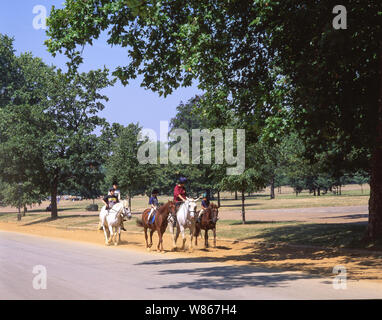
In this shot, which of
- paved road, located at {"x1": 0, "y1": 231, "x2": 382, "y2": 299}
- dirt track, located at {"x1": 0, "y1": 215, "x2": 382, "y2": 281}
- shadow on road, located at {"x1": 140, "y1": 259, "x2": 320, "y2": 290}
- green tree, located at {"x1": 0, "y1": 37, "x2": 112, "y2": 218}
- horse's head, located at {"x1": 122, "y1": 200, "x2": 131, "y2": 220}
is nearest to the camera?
paved road, located at {"x1": 0, "y1": 231, "x2": 382, "y2": 299}

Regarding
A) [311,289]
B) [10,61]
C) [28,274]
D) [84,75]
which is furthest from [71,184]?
[311,289]

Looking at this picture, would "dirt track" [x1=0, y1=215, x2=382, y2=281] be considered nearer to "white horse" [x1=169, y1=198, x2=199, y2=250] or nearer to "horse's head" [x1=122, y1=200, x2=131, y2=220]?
"white horse" [x1=169, y1=198, x2=199, y2=250]

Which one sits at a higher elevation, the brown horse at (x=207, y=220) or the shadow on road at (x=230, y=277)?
the brown horse at (x=207, y=220)

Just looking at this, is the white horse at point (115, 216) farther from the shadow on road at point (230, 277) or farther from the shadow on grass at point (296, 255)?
the shadow on road at point (230, 277)

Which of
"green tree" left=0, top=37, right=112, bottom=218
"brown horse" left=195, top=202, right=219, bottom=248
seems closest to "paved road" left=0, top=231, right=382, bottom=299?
"brown horse" left=195, top=202, right=219, bottom=248

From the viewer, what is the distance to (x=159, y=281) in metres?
12.1

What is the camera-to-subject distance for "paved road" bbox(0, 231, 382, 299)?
1015 cm

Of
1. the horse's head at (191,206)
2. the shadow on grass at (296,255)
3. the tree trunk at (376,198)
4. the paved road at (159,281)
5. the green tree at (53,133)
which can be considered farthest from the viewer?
the green tree at (53,133)

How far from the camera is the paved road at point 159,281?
33.3 feet

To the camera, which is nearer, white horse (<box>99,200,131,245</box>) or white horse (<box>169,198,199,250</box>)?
white horse (<box>169,198,199,250</box>)

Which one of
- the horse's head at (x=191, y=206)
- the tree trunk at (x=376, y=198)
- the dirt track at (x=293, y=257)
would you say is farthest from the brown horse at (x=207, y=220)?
the tree trunk at (x=376, y=198)

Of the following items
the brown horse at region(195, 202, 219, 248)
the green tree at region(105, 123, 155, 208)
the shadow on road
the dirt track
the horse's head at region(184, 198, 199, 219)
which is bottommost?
the dirt track
